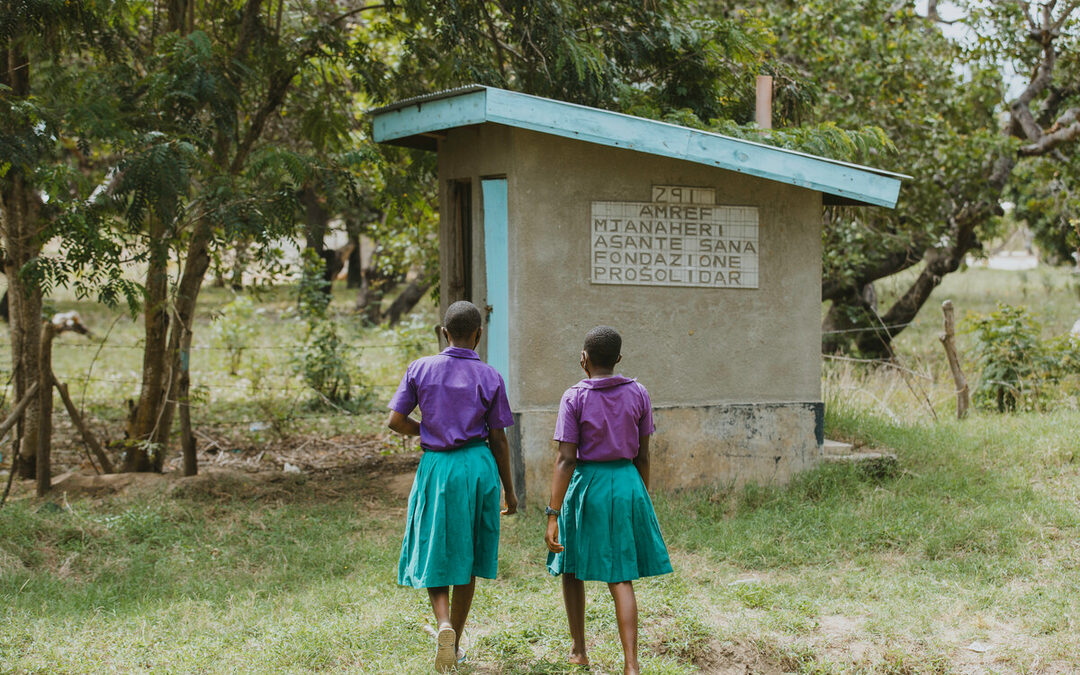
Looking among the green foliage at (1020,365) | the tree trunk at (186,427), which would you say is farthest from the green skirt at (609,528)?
the green foliage at (1020,365)

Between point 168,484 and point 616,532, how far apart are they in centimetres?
441

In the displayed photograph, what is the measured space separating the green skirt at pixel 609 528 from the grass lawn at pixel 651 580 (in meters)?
0.49

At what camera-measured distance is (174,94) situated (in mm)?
6613

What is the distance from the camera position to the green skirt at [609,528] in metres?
3.98

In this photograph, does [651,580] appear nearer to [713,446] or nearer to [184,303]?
[713,446]

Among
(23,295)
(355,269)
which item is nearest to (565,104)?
(23,295)

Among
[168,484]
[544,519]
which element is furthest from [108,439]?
[544,519]

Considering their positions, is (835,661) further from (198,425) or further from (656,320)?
(198,425)

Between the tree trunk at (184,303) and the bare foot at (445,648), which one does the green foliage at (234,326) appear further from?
the bare foot at (445,648)

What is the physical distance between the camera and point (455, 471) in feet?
13.3

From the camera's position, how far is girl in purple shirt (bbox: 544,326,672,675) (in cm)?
397

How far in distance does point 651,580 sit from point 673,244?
261 cm

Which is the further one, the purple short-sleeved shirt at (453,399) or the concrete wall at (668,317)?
the concrete wall at (668,317)

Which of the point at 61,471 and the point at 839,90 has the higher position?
the point at 839,90
